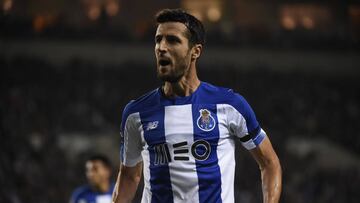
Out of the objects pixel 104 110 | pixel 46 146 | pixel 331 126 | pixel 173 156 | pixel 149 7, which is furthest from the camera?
pixel 149 7

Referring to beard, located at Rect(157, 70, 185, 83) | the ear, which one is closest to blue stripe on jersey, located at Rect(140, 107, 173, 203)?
beard, located at Rect(157, 70, 185, 83)

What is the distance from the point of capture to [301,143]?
57.6 ft

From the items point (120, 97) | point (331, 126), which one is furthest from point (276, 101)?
point (120, 97)

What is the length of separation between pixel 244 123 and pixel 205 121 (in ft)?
0.65

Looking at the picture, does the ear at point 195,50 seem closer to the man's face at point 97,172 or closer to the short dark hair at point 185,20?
the short dark hair at point 185,20

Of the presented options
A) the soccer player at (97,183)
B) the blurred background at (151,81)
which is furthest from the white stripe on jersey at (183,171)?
the blurred background at (151,81)

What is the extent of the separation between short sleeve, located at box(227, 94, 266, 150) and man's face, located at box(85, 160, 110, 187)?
4.20 metres

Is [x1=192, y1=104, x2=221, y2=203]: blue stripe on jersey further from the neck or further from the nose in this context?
the nose

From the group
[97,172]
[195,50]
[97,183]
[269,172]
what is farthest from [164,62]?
[97,183]

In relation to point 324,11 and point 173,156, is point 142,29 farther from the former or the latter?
point 173,156

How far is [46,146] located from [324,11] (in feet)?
42.3

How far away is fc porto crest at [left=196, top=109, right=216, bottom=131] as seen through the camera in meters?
3.57

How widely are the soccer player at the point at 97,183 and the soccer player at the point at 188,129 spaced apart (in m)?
4.01

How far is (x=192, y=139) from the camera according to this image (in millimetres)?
3537
